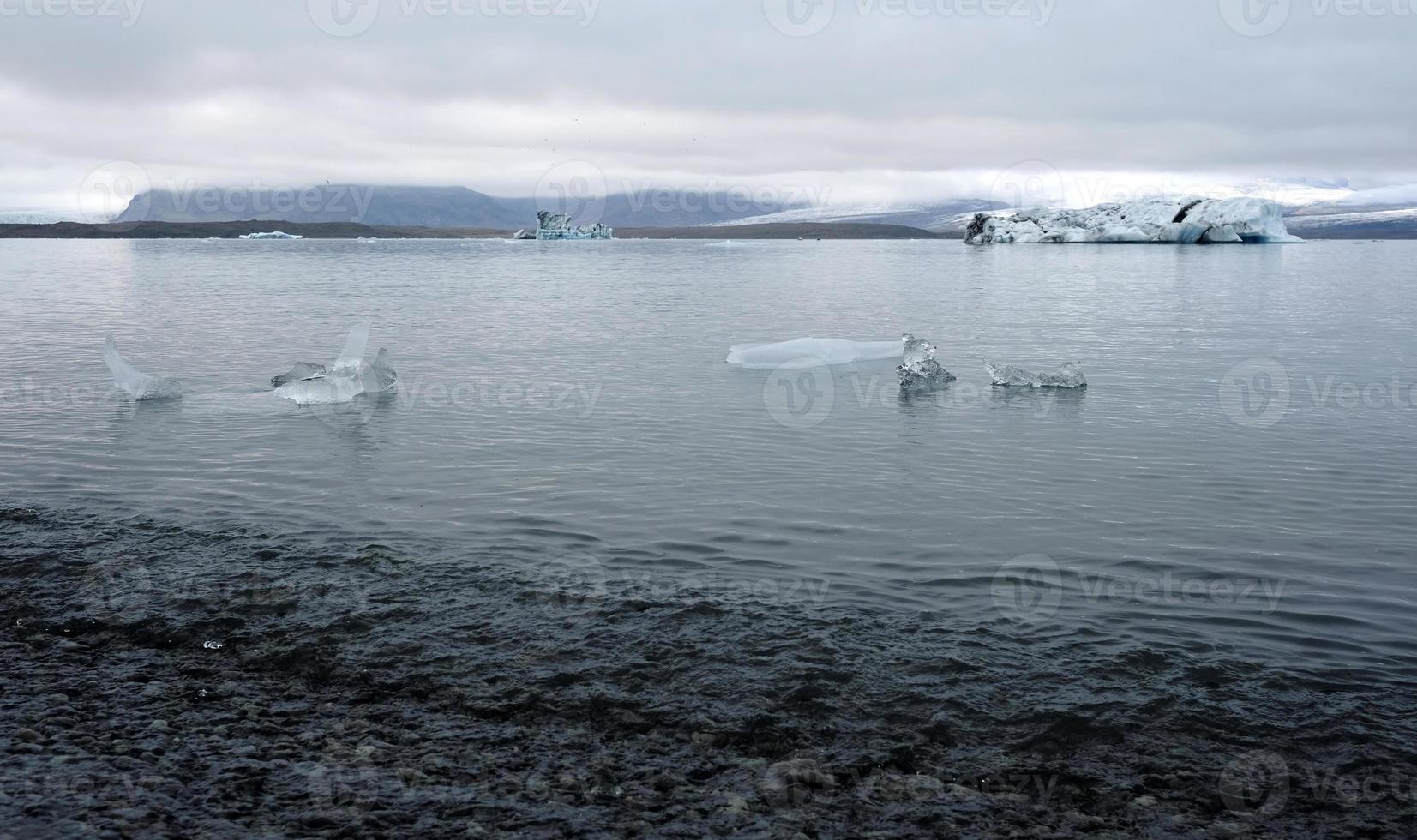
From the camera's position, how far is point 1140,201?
149 meters

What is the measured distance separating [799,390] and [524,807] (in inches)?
620

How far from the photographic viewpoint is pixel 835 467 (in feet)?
47.1

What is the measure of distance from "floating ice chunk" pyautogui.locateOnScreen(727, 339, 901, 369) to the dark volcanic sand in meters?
15.6

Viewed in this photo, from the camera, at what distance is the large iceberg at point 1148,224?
434 ft

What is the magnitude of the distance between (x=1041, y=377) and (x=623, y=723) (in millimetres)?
16318
